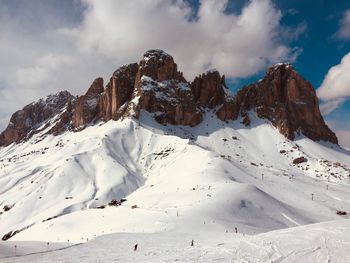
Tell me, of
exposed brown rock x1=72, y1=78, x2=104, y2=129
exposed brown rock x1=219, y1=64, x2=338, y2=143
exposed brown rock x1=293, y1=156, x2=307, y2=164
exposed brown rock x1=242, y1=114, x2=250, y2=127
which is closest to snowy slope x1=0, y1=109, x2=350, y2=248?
exposed brown rock x1=293, y1=156, x2=307, y2=164

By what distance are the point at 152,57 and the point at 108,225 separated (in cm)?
13098

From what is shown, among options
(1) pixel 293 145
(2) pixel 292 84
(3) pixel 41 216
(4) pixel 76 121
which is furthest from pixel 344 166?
(4) pixel 76 121

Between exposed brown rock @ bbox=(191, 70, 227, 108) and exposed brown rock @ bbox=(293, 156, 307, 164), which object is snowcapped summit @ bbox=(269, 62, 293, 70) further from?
exposed brown rock @ bbox=(293, 156, 307, 164)

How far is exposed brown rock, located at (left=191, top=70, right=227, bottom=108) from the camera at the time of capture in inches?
6845

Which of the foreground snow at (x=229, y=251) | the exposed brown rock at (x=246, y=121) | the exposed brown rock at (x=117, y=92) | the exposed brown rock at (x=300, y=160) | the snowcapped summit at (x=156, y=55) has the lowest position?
the foreground snow at (x=229, y=251)

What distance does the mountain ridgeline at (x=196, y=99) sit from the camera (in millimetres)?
155500

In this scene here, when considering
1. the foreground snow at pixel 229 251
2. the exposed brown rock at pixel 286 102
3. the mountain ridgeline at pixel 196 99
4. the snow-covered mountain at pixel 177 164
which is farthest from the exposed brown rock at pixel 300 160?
the foreground snow at pixel 229 251

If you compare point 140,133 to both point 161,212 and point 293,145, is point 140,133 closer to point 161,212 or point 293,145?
point 293,145

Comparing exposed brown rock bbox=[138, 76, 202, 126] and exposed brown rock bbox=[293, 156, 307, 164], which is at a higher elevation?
exposed brown rock bbox=[138, 76, 202, 126]

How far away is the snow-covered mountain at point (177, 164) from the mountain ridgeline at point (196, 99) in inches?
21.0

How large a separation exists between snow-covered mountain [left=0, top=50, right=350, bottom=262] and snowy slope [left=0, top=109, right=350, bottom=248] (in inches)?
12.9

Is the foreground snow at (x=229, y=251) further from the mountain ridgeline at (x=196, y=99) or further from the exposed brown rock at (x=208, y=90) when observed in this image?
the exposed brown rock at (x=208, y=90)

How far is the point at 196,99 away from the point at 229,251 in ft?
516

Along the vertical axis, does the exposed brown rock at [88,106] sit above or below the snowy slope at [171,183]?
above
